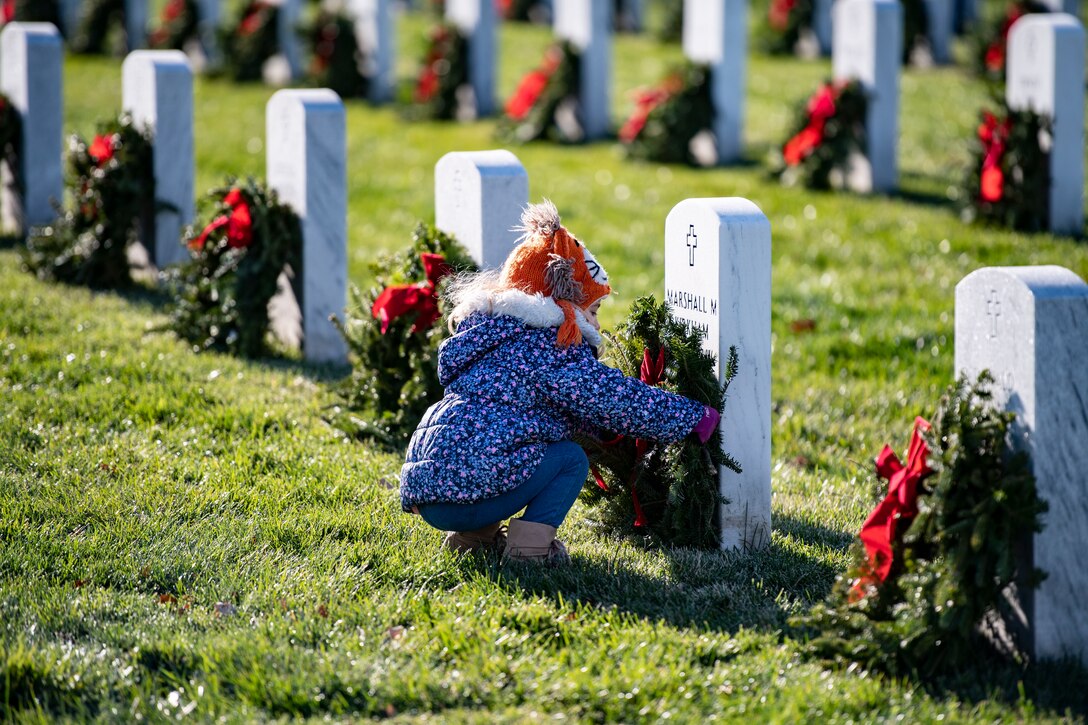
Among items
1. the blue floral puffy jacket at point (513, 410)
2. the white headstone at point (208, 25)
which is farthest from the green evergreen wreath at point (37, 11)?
the blue floral puffy jacket at point (513, 410)

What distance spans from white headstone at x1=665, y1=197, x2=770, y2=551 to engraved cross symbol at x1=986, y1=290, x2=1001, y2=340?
0.88 meters

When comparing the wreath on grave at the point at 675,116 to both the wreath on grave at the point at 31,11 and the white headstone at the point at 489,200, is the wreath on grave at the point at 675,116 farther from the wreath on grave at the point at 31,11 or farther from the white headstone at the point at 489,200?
the wreath on grave at the point at 31,11

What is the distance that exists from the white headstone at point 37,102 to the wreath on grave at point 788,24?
36.4 ft

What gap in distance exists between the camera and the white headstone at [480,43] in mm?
14398

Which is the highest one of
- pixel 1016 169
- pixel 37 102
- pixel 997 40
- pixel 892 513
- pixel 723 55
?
pixel 997 40

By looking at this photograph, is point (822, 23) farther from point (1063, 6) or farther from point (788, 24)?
point (1063, 6)

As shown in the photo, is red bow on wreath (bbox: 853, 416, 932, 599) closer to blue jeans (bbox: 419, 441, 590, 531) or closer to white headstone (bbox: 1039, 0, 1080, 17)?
blue jeans (bbox: 419, 441, 590, 531)

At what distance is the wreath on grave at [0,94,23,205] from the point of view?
934 cm

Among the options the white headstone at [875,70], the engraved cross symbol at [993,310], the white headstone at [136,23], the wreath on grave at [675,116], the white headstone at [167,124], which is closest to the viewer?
the engraved cross symbol at [993,310]

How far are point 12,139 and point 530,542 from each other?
688 cm

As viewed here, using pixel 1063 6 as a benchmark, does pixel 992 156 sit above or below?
below

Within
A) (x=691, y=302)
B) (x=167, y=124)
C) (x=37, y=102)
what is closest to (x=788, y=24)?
(x=37, y=102)

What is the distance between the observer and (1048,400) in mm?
3385

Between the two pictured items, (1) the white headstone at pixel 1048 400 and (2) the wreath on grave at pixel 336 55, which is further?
(2) the wreath on grave at pixel 336 55
